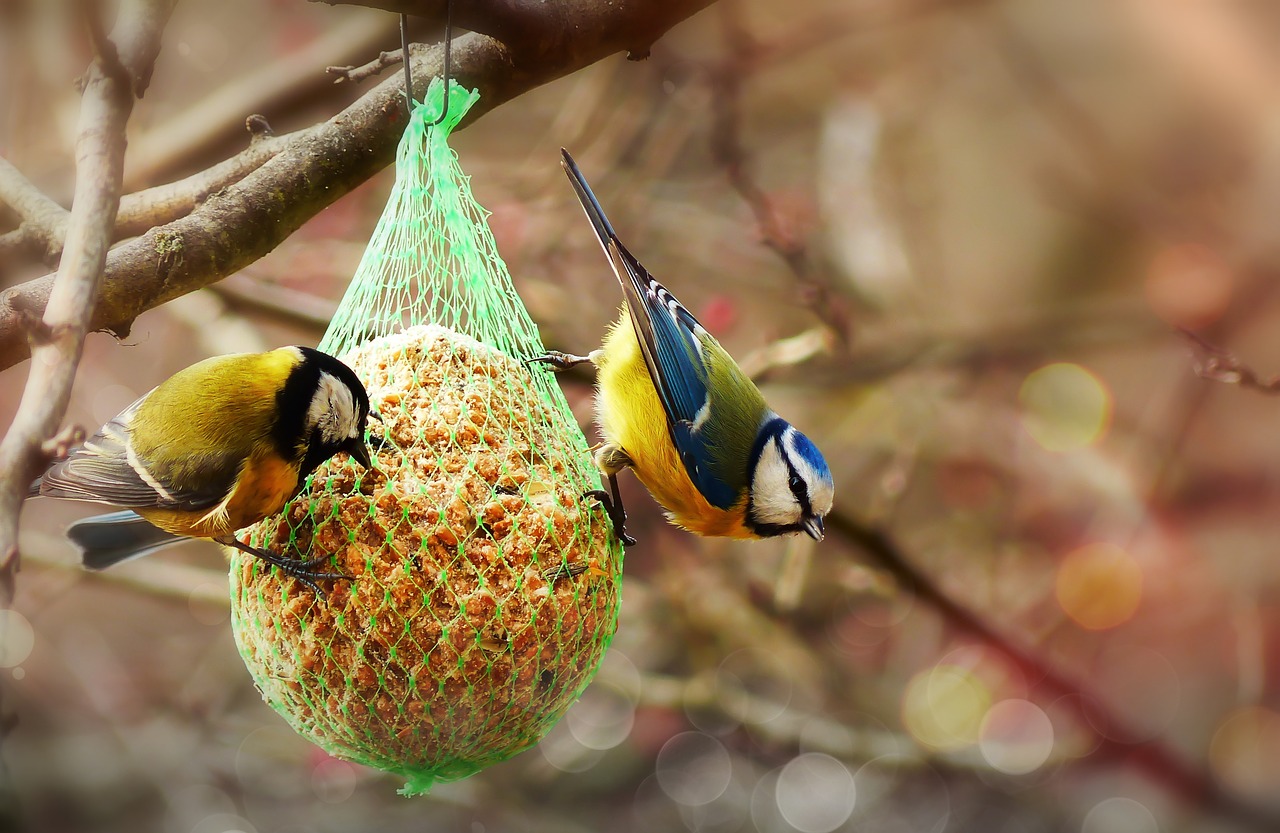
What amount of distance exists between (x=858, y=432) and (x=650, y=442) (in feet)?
5.11

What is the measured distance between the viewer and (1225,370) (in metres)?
2.55

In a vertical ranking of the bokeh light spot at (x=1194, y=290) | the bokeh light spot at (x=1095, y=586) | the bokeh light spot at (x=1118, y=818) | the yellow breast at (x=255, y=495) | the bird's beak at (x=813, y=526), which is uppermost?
the yellow breast at (x=255, y=495)

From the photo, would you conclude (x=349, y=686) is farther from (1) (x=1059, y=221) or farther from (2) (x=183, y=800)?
(1) (x=1059, y=221)

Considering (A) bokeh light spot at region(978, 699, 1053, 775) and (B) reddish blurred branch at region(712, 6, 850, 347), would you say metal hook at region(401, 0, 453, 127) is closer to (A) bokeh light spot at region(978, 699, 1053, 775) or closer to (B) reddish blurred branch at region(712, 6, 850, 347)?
(B) reddish blurred branch at region(712, 6, 850, 347)

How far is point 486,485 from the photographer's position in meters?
1.86

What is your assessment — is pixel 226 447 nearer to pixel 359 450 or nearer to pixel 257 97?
pixel 359 450

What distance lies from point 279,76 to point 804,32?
5.37 feet

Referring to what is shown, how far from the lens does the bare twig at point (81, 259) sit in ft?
2.48

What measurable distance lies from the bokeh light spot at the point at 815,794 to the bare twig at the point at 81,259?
3.75m

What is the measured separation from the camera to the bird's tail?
2.07 meters

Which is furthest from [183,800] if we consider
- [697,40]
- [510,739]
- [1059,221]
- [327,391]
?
[1059,221]

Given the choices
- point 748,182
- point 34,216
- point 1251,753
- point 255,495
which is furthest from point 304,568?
point 1251,753

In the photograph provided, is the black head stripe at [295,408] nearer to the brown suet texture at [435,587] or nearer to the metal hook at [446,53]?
the brown suet texture at [435,587]

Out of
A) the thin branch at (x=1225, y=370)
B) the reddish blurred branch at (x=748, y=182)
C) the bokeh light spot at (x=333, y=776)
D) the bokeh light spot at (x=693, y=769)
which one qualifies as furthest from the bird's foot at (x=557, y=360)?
the bokeh light spot at (x=693, y=769)
